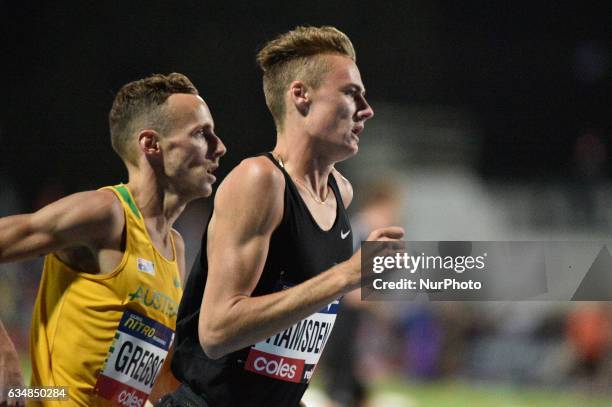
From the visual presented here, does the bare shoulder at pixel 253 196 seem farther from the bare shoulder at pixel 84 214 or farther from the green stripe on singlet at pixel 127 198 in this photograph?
the green stripe on singlet at pixel 127 198

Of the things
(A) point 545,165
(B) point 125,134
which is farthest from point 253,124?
(B) point 125,134

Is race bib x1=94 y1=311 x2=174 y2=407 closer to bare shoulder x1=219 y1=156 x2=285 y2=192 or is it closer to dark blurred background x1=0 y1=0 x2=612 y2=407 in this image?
bare shoulder x1=219 y1=156 x2=285 y2=192

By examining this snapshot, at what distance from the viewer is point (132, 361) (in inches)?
134

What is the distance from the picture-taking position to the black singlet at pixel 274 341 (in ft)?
9.09

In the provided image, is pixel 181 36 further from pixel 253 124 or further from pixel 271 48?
pixel 271 48

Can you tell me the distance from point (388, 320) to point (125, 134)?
799 cm

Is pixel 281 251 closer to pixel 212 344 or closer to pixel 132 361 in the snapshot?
pixel 212 344

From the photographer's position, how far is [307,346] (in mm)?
2918

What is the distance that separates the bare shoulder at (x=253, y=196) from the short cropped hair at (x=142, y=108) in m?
1.32

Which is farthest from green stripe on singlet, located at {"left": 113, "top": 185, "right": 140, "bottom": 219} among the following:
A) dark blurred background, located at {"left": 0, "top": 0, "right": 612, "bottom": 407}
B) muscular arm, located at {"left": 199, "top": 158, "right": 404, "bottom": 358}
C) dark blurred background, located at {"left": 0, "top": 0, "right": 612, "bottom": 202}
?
dark blurred background, located at {"left": 0, "top": 0, "right": 612, "bottom": 202}

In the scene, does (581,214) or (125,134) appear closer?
(125,134)

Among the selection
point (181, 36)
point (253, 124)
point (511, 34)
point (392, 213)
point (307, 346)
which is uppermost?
point (511, 34)

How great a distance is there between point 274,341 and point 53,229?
1.02 metres

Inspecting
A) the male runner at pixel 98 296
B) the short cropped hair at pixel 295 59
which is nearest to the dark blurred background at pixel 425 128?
the male runner at pixel 98 296
